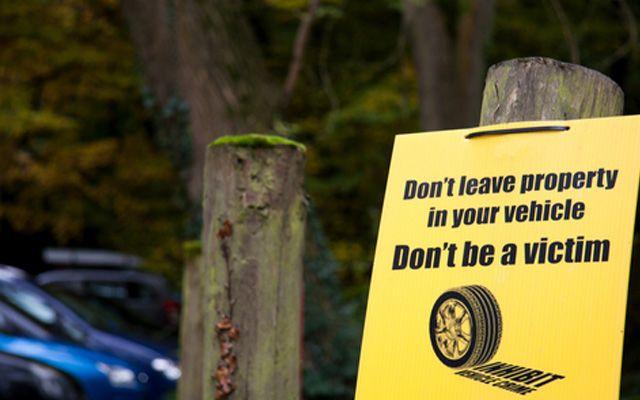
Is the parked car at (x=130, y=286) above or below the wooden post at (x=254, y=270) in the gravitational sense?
above

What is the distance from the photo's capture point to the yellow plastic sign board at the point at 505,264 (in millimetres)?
2408

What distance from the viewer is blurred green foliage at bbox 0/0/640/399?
9.82m

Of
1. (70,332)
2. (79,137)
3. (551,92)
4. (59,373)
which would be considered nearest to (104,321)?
(70,332)

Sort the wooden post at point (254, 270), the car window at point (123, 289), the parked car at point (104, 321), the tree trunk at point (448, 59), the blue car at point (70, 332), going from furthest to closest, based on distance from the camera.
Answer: the car window at point (123, 289) → the tree trunk at point (448, 59) → the parked car at point (104, 321) → the blue car at point (70, 332) → the wooden post at point (254, 270)

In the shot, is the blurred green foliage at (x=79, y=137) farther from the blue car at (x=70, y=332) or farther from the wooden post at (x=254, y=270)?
the wooden post at (x=254, y=270)

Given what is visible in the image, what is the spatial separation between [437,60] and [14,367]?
5.05 metres

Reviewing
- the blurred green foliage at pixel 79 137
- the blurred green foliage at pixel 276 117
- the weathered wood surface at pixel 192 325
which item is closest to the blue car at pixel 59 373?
the blurred green foliage at pixel 276 117

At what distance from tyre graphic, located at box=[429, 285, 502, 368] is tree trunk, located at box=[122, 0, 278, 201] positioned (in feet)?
19.3

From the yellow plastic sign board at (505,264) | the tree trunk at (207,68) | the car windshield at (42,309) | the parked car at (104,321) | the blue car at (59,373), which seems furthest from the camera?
the parked car at (104,321)

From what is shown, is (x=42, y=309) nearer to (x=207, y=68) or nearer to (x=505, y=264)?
(x=207, y=68)

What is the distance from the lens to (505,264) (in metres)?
2.52

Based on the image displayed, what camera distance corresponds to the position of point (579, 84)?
2705 mm

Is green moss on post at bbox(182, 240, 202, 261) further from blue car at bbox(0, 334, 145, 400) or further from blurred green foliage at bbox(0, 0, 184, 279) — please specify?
blurred green foliage at bbox(0, 0, 184, 279)

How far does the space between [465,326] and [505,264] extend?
15 centimetres
